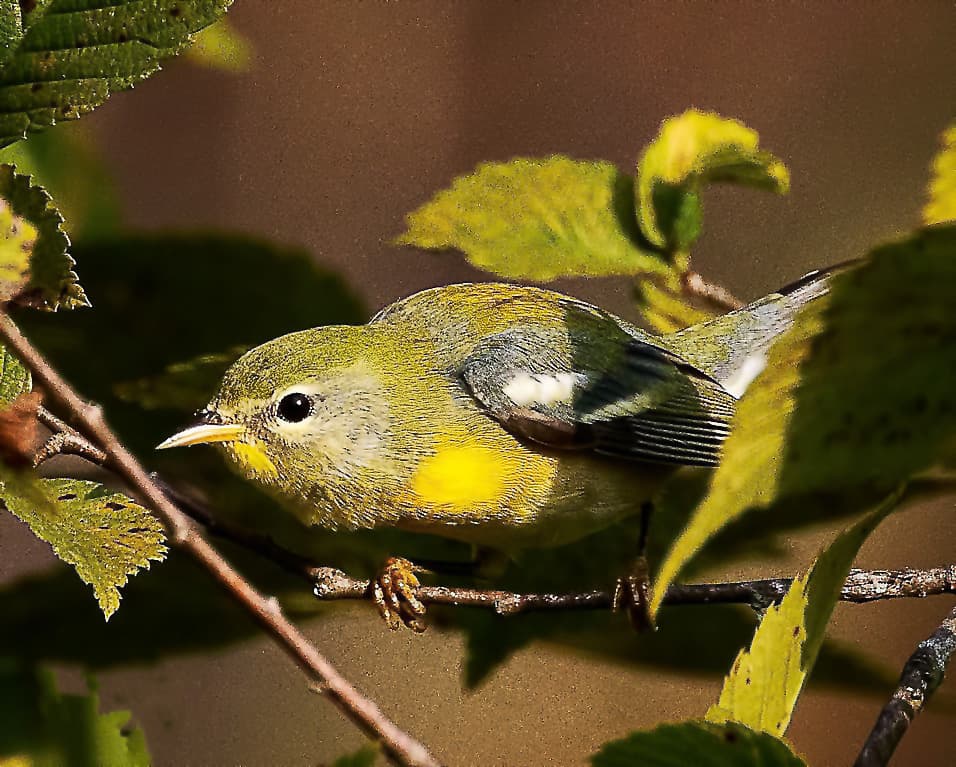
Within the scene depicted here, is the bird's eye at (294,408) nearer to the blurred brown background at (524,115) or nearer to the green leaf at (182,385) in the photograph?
the green leaf at (182,385)

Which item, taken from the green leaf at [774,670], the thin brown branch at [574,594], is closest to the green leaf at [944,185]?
the green leaf at [774,670]

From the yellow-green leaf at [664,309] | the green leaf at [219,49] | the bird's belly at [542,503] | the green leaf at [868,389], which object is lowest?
the bird's belly at [542,503]

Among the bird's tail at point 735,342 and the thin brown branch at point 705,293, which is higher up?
the thin brown branch at point 705,293

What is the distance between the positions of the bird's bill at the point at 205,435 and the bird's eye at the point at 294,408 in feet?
0.16

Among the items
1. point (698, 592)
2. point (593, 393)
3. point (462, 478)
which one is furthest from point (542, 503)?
point (698, 592)

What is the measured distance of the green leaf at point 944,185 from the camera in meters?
0.53

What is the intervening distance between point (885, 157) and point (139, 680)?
1632 mm

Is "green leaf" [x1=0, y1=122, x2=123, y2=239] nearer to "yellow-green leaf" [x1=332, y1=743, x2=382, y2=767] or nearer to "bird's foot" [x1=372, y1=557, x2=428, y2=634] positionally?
"bird's foot" [x1=372, y1=557, x2=428, y2=634]

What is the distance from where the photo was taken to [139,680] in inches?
62.3

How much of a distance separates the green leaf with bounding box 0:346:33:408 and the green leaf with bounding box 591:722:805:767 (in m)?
0.36

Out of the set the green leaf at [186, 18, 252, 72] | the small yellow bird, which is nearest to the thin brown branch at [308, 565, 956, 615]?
the small yellow bird

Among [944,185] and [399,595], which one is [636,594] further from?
[944,185]

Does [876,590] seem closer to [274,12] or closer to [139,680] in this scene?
[139,680]

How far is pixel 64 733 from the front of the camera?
71 centimetres
